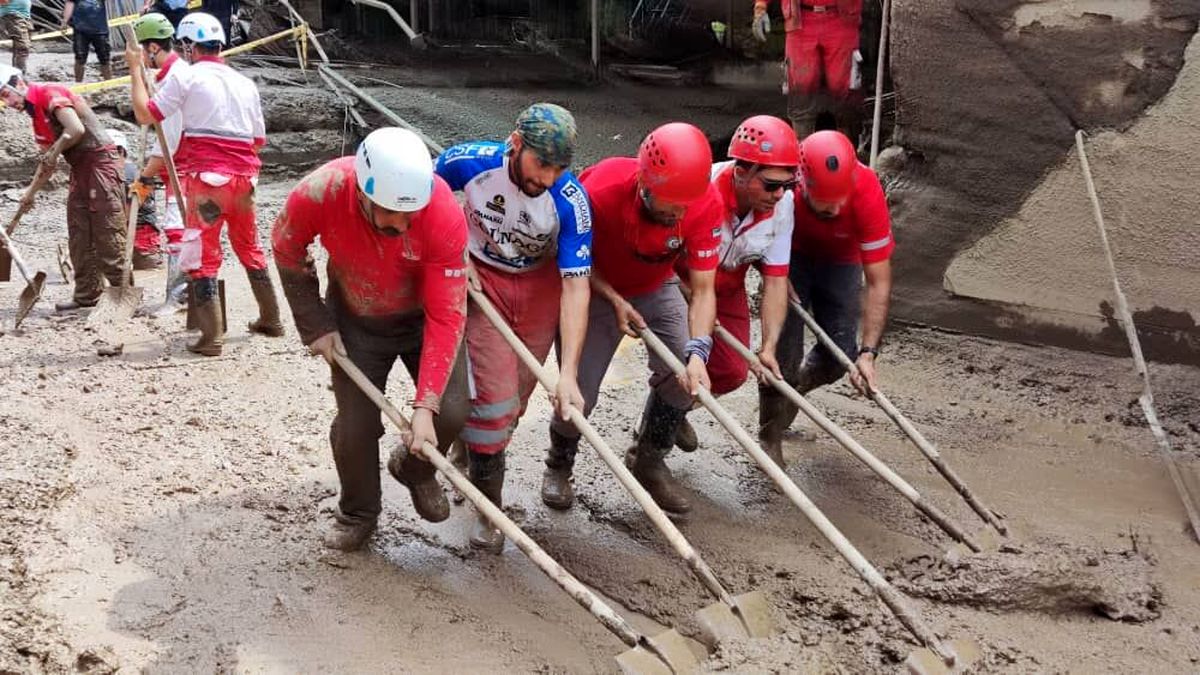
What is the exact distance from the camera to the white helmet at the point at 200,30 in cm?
593

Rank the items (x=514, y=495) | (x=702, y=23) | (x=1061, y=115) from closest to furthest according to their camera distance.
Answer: (x=514, y=495), (x=1061, y=115), (x=702, y=23)

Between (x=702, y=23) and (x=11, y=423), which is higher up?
(x=702, y=23)

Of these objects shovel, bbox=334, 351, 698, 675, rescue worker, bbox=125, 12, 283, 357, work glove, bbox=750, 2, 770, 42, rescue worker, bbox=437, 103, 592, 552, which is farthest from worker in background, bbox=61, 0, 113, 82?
shovel, bbox=334, 351, 698, 675

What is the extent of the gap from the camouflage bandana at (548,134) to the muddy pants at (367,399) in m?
→ 0.74

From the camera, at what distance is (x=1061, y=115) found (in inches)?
221

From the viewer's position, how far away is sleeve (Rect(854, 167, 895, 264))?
444 centimetres

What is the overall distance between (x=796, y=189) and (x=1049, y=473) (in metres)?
1.75

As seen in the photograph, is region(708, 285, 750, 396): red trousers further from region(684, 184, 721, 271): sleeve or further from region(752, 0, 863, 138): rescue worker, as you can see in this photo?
region(752, 0, 863, 138): rescue worker

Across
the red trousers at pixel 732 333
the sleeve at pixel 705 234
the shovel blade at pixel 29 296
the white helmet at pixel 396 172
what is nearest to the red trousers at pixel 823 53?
the red trousers at pixel 732 333

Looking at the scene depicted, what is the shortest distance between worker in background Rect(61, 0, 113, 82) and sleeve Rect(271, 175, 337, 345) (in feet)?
27.6

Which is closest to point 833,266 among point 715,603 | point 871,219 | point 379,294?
point 871,219

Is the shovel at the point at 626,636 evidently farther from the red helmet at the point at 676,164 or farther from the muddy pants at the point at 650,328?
the red helmet at the point at 676,164

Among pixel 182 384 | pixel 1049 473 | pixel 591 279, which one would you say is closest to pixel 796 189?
pixel 591 279

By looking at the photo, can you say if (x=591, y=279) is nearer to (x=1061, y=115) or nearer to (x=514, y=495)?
(x=514, y=495)
